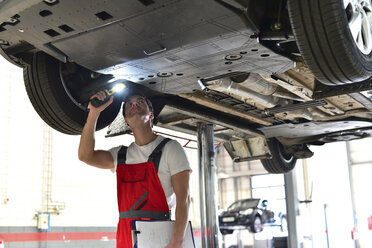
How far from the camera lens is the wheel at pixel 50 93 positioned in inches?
122

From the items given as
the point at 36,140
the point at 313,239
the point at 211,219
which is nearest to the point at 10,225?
the point at 36,140

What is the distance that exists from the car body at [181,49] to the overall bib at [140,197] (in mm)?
637

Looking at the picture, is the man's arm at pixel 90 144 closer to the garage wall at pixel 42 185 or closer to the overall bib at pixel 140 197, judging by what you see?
the overall bib at pixel 140 197

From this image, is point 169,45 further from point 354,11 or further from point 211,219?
point 211,219

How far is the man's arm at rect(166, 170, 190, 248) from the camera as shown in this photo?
269 cm

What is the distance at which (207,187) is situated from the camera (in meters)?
4.69

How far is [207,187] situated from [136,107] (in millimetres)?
1869

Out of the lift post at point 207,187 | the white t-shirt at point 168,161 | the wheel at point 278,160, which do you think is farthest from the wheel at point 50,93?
the wheel at point 278,160

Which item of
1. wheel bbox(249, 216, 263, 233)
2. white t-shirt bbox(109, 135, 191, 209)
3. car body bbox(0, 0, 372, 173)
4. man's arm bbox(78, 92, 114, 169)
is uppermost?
car body bbox(0, 0, 372, 173)

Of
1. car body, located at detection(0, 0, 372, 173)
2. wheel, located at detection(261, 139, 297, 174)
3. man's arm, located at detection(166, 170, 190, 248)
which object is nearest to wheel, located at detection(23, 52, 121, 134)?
car body, located at detection(0, 0, 372, 173)

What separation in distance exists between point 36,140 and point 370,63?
24.6 ft

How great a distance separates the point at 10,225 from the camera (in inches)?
320

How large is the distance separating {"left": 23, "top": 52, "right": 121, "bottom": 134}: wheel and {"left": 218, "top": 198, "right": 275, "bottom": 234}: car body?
12.2 metres

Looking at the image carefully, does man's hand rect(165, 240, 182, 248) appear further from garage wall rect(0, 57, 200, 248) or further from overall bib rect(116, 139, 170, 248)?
garage wall rect(0, 57, 200, 248)
